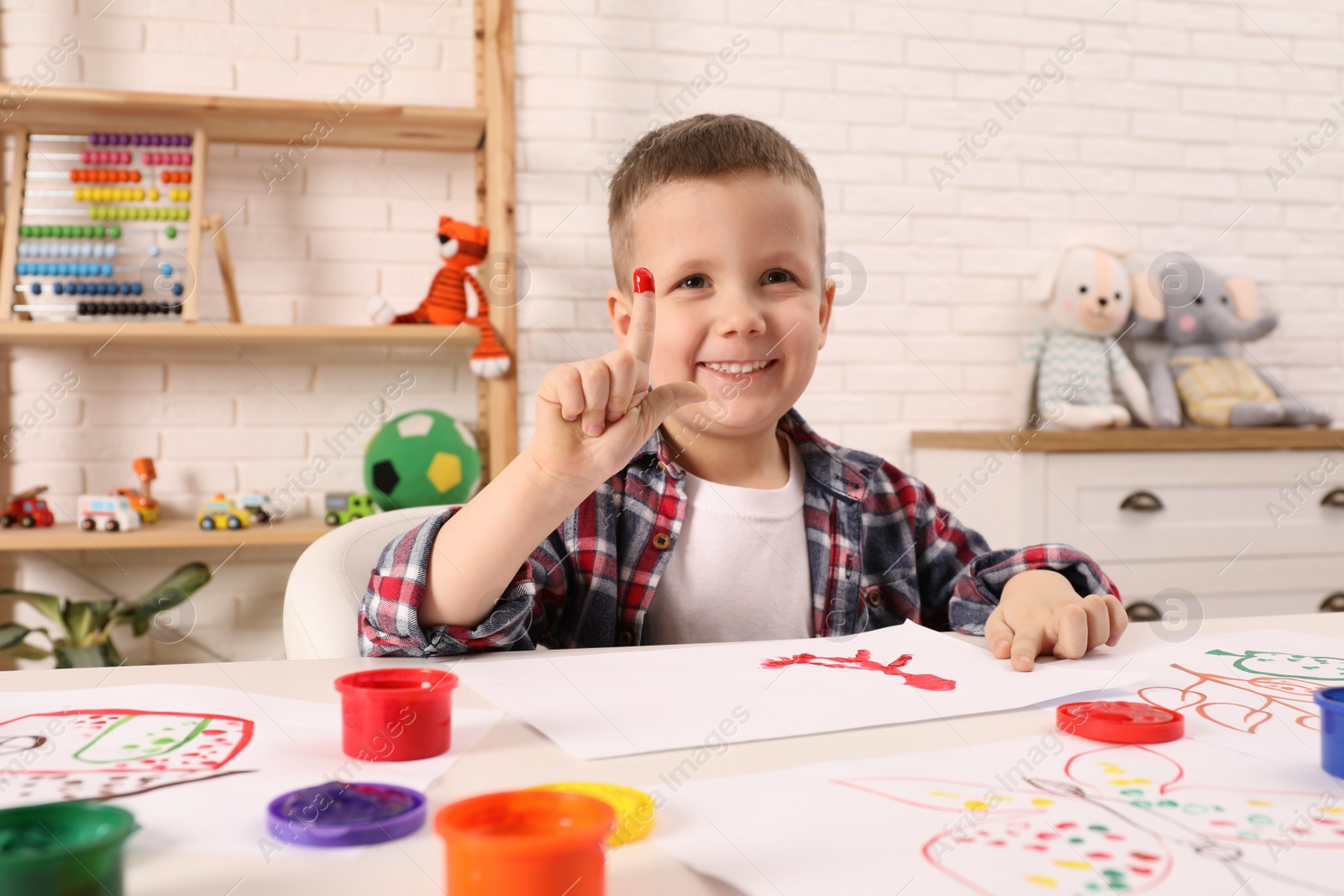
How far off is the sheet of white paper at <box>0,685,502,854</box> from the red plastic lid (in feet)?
1.04

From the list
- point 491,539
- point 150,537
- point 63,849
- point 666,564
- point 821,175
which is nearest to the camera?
point 63,849

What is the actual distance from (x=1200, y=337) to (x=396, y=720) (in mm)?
2553

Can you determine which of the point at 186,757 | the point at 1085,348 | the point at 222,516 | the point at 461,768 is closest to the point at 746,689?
the point at 461,768

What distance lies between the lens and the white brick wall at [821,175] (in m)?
2.17

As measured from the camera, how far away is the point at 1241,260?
8.86 feet

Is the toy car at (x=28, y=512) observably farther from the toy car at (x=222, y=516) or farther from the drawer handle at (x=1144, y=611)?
the drawer handle at (x=1144, y=611)

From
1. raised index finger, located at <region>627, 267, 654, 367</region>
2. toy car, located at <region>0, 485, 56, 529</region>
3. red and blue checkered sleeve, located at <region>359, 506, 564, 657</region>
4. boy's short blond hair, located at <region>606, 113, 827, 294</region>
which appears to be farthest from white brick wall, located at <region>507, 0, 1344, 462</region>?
raised index finger, located at <region>627, 267, 654, 367</region>

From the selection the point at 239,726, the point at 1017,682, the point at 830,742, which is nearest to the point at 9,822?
the point at 239,726

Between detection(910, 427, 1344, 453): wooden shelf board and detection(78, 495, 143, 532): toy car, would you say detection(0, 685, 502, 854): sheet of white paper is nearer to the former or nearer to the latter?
detection(78, 495, 143, 532): toy car

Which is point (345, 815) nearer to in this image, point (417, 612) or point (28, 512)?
point (417, 612)

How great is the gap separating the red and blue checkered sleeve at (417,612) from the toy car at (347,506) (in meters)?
1.31

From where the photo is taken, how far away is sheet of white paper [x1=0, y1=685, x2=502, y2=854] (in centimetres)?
41

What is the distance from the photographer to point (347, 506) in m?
2.09

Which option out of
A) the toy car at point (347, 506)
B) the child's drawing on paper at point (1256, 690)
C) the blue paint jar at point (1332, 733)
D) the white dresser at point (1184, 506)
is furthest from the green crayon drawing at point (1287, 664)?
the toy car at point (347, 506)
